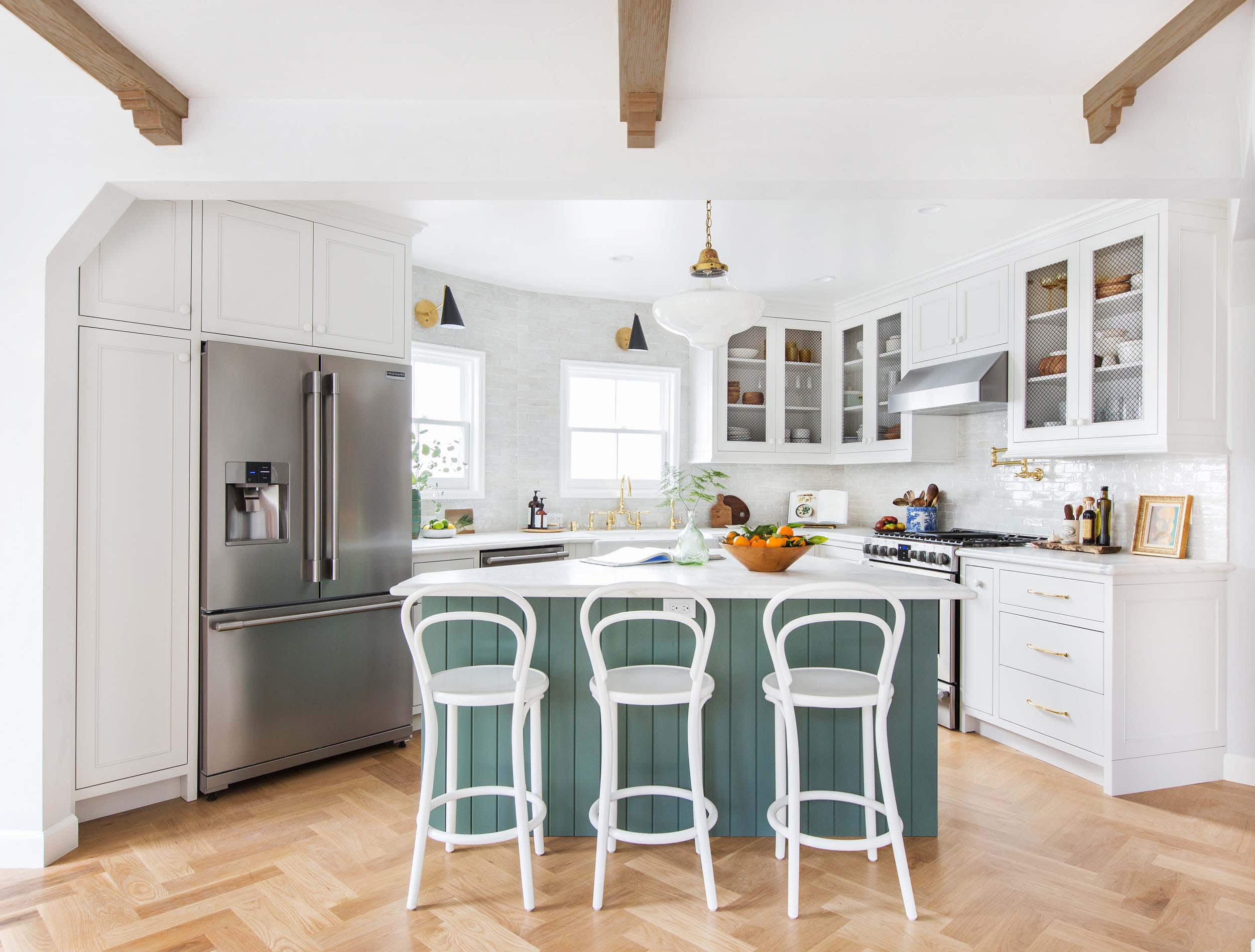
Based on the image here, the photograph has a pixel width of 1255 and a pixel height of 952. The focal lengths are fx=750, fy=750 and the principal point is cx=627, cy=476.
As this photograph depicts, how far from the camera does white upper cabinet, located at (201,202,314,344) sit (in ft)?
10.2

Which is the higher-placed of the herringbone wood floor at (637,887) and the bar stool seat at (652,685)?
the bar stool seat at (652,685)

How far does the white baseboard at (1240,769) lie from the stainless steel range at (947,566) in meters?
1.10

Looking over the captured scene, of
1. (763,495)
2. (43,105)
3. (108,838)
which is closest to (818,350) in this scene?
(763,495)

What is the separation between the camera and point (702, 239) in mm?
4043

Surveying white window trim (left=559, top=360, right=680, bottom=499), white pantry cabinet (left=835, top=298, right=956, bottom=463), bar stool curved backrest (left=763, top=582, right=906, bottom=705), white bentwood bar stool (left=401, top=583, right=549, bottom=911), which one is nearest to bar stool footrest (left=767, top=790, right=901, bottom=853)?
bar stool curved backrest (left=763, top=582, right=906, bottom=705)

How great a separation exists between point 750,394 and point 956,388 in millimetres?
1627

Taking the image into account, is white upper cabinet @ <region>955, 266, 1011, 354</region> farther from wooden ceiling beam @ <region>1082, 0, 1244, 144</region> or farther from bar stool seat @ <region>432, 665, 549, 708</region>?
bar stool seat @ <region>432, 665, 549, 708</region>

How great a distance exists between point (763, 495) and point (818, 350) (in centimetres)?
117

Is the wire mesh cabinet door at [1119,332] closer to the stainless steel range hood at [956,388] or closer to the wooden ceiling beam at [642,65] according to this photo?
the stainless steel range hood at [956,388]

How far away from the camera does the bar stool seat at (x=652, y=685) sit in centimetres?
228

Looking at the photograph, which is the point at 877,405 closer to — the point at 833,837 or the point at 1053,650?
the point at 1053,650

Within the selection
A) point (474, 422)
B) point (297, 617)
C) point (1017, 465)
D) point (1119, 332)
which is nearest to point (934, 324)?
point (1017, 465)

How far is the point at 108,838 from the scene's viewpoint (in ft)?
9.02

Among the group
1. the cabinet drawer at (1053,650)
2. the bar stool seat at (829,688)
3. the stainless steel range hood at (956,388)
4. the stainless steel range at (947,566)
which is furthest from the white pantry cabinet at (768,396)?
the bar stool seat at (829,688)
